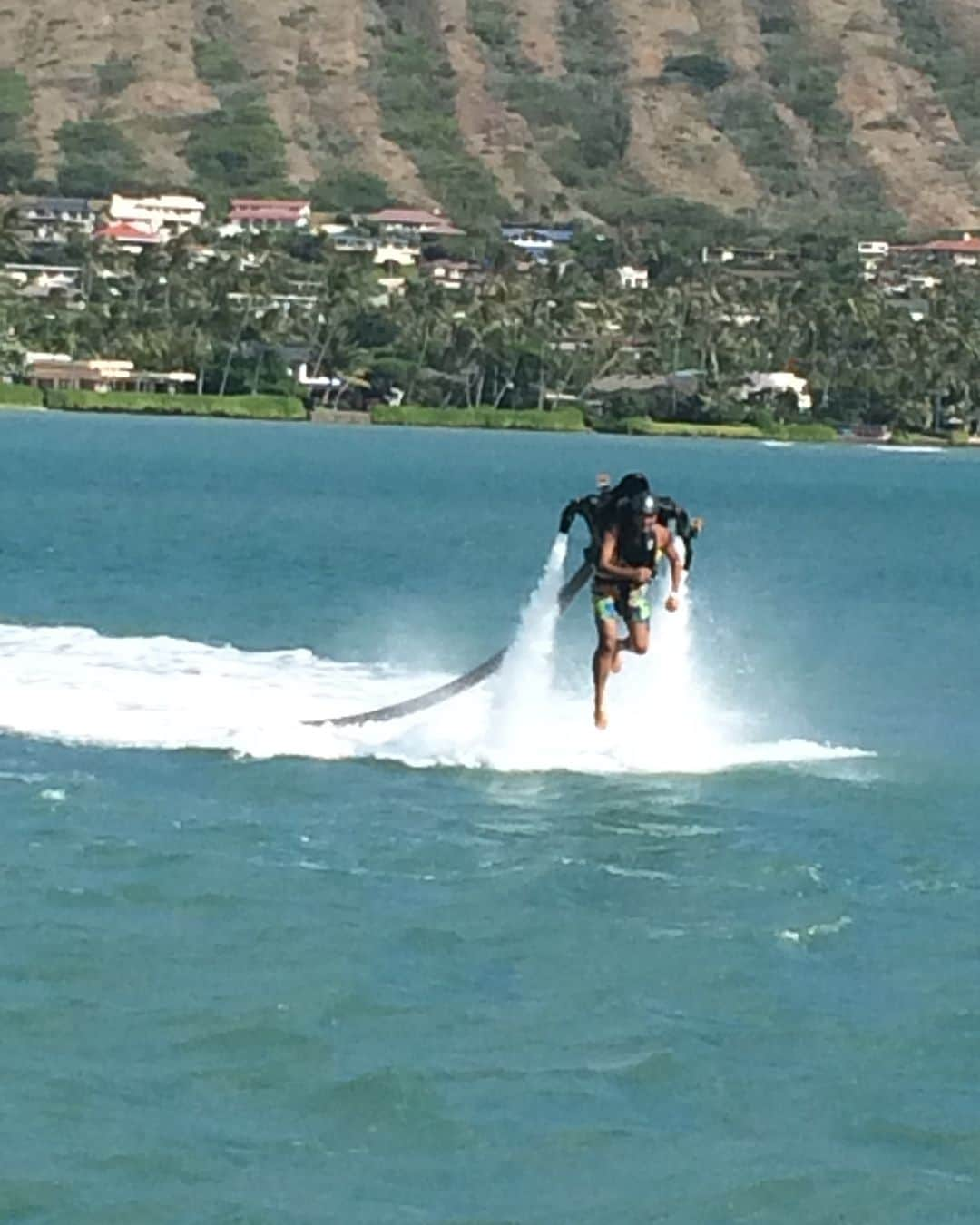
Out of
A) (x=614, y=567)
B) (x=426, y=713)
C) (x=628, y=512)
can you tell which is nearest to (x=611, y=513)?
(x=628, y=512)

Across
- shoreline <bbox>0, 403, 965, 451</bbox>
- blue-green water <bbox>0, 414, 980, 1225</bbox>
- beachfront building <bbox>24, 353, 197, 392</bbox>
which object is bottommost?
shoreline <bbox>0, 403, 965, 451</bbox>

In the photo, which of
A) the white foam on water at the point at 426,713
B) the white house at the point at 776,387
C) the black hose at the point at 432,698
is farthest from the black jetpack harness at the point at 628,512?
the white house at the point at 776,387

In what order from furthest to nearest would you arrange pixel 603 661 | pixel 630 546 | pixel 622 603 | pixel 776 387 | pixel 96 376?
pixel 776 387 < pixel 96 376 < pixel 603 661 < pixel 622 603 < pixel 630 546

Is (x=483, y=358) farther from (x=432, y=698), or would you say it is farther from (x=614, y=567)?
(x=614, y=567)

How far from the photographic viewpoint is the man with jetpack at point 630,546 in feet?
71.2

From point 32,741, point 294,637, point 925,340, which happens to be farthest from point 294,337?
point 32,741

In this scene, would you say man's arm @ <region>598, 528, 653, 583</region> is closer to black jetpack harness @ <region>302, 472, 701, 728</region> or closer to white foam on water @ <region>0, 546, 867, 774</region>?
black jetpack harness @ <region>302, 472, 701, 728</region>

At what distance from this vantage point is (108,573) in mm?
48781

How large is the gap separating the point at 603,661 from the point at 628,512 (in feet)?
5.05

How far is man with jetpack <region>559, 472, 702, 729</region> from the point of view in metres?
21.7

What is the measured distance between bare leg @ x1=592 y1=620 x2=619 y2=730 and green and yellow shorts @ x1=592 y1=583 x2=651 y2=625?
8cm

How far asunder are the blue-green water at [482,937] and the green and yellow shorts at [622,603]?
1.10 metres

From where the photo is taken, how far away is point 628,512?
21672 millimetres

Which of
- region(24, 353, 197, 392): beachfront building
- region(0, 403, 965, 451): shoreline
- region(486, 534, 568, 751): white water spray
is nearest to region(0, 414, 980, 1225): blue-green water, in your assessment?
region(486, 534, 568, 751): white water spray
